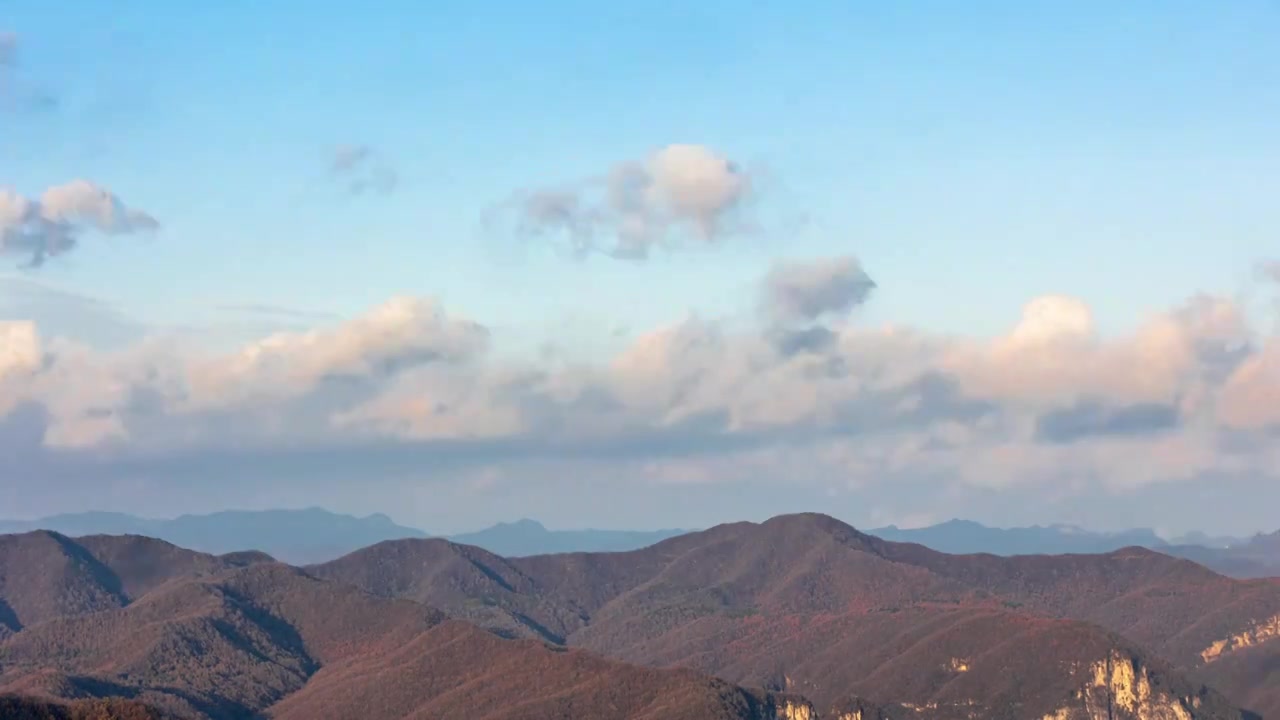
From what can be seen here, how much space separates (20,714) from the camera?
654ft
